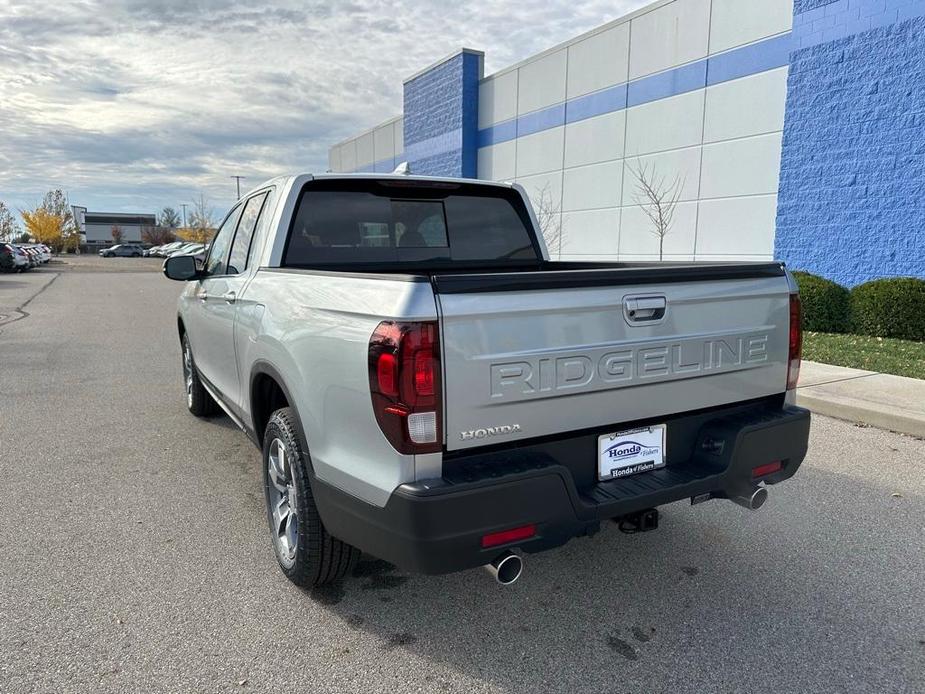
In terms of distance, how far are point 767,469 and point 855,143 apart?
1089cm

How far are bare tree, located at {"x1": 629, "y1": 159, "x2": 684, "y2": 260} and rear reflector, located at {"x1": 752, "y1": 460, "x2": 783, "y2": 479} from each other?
1334cm

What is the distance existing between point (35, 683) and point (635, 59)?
57.2 feet

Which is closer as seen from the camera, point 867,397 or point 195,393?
point 195,393

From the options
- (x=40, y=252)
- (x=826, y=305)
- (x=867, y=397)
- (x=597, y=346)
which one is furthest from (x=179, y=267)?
(x=40, y=252)

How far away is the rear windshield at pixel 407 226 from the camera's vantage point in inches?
151

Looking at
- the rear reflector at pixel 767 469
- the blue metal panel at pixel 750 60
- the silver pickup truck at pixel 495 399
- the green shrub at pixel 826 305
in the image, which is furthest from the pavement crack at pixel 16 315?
the blue metal panel at pixel 750 60

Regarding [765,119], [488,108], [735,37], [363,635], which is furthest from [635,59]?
[363,635]

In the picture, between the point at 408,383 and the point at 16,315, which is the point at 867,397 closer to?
the point at 408,383

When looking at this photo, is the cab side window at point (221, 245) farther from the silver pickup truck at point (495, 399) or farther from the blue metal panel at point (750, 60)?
the blue metal panel at point (750, 60)

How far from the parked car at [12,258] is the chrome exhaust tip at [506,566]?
3921 cm

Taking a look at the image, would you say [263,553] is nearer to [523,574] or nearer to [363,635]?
[363,635]

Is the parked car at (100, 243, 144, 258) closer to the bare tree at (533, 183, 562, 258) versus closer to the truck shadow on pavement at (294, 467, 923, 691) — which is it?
the bare tree at (533, 183, 562, 258)

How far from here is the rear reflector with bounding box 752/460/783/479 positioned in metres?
3.03

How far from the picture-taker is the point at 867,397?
649 cm
